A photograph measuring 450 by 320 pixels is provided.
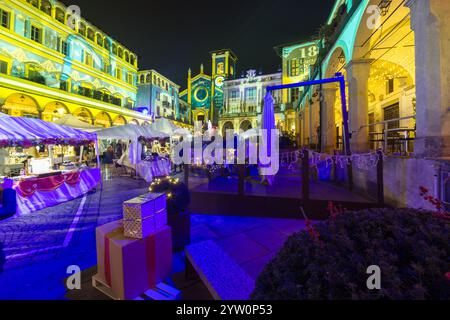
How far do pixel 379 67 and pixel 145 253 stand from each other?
14480mm

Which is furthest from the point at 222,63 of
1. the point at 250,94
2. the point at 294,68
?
the point at 294,68

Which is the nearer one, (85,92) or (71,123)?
(71,123)

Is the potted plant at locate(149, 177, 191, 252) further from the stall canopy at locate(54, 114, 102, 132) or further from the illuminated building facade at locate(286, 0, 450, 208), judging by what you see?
the stall canopy at locate(54, 114, 102, 132)

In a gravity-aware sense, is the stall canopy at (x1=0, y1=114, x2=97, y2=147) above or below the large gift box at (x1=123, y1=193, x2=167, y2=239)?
above

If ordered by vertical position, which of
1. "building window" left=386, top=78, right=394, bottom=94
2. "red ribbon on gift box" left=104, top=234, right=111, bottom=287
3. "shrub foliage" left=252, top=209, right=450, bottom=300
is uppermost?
"building window" left=386, top=78, right=394, bottom=94

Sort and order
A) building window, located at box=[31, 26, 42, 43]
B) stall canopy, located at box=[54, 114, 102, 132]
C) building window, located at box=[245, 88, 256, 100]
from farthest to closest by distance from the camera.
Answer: building window, located at box=[245, 88, 256, 100]
building window, located at box=[31, 26, 42, 43]
stall canopy, located at box=[54, 114, 102, 132]

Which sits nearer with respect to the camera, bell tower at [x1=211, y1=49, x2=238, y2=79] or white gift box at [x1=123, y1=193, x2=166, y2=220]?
white gift box at [x1=123, y1=193, x2=166, y2=220]

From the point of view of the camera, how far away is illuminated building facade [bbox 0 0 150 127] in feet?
62.8

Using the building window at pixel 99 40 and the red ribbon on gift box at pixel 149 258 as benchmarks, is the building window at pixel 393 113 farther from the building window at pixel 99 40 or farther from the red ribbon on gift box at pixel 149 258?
the building window at pixel 99 40

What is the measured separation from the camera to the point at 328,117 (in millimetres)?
12422

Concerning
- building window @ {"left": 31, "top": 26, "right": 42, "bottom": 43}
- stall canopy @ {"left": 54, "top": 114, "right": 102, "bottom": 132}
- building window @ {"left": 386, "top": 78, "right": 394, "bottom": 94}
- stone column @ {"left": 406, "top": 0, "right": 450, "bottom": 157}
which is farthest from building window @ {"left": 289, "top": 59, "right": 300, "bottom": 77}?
building window @ {"left": 31, "top": 26, "right": 42, "bottom": 43}

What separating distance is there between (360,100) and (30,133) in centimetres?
1142

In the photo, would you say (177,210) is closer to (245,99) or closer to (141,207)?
Answer: (141,207)

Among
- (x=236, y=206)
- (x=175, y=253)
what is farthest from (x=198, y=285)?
(x=236, y=206)
